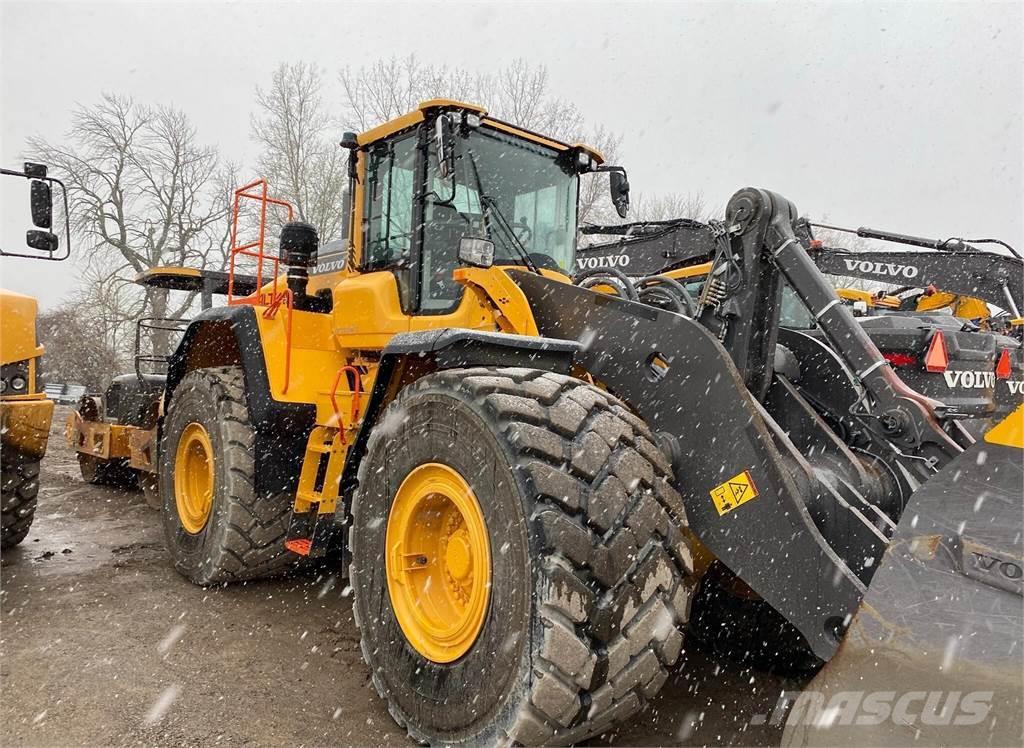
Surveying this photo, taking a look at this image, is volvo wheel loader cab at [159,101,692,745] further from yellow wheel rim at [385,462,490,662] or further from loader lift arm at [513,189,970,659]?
loader lift arm at [513,189,970,659]

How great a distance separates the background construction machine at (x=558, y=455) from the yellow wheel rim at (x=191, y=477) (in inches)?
29.0

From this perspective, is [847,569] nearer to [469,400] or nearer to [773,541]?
[773,541]

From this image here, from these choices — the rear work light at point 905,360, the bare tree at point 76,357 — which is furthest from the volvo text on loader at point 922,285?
the bare tree at point 76,357

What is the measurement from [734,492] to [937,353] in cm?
521

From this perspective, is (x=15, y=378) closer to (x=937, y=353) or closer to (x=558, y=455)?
(x=558, y=455)

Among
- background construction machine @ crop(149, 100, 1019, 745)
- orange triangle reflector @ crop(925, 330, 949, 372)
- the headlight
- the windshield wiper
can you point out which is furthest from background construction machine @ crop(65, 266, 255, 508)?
orange triangle reflector @ crop(925, 330, 949, 372)

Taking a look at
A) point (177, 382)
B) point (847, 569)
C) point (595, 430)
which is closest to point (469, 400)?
point (595, 430)

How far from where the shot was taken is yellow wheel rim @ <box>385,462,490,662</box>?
8.82ft

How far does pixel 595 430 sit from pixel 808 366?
1.44 metres


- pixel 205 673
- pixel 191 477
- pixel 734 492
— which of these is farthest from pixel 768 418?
pixel 191 477

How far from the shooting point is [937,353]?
6703 millimetres

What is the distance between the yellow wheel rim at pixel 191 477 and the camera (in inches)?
200

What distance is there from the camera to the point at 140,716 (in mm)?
3037

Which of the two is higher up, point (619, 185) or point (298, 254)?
point (619, 185)
